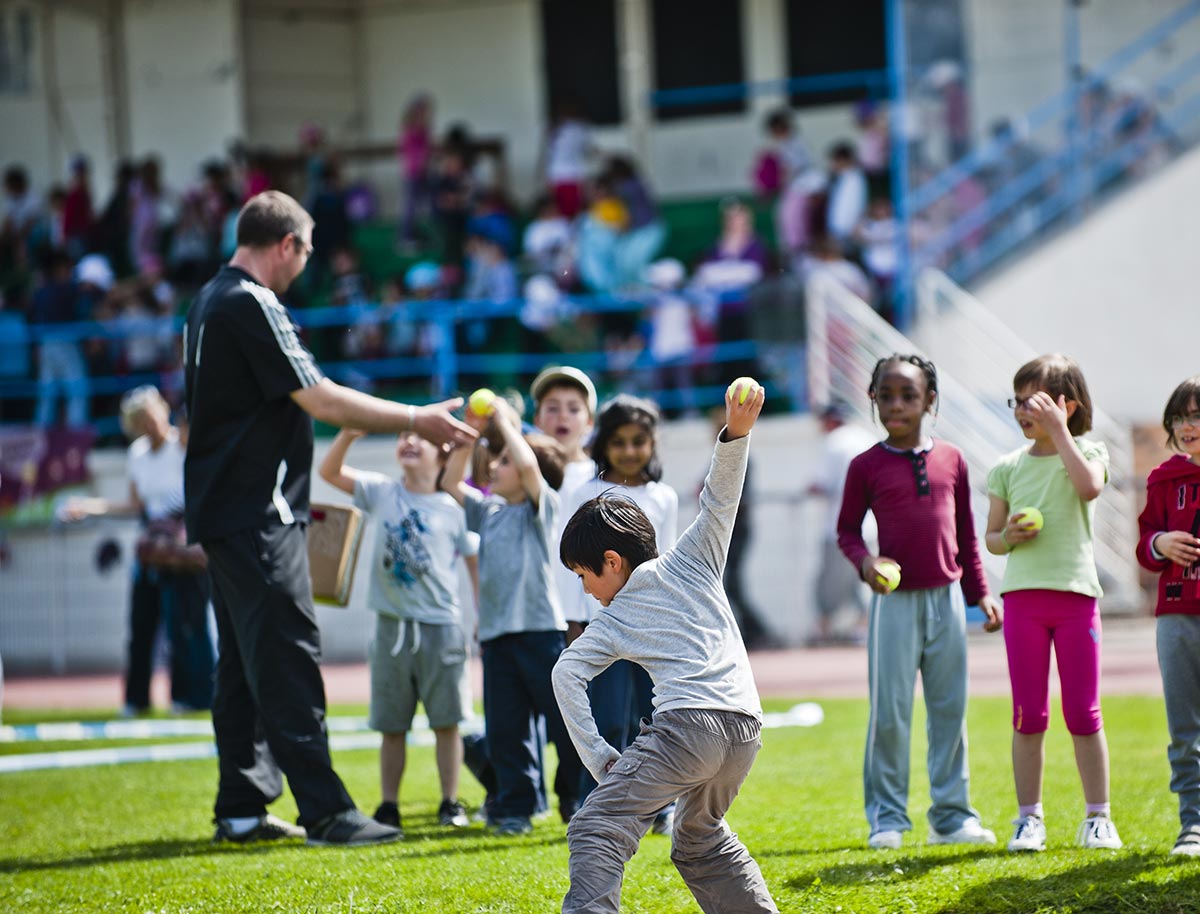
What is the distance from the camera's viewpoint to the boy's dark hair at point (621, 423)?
20.9ft

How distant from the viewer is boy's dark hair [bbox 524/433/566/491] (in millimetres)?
6855

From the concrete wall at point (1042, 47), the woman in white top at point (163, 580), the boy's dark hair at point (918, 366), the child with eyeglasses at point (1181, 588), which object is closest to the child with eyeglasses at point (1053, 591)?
the child with eyeglasses at point (1181, 588)

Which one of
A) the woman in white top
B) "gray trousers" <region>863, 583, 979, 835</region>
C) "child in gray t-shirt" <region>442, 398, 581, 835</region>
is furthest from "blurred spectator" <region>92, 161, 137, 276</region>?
"gray trousers" <region>863, 583, 979, 835</region>

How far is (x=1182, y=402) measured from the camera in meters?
5.66

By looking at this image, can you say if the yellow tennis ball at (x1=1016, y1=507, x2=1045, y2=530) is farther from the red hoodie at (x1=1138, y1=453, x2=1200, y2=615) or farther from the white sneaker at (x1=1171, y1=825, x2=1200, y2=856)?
the white sneaker at (x1=1171, y1=825, x2=1200, y2=856)

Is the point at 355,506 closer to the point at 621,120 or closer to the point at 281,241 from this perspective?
the point at 281,241

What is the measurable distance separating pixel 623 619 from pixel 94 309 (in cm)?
1493

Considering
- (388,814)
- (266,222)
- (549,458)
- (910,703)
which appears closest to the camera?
(910,703)

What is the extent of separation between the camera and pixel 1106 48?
1426 centimetres

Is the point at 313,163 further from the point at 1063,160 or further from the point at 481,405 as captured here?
the point at 481,405

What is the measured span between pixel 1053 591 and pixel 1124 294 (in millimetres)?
9431

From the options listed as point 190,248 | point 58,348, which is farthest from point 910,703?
point 190,248

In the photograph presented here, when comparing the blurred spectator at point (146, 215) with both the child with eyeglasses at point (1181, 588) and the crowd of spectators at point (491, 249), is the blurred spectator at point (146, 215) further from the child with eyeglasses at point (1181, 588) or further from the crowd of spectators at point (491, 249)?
the child with eyeglasses at point (1181, 588)

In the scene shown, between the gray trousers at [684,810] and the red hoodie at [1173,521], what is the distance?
6.32ft
